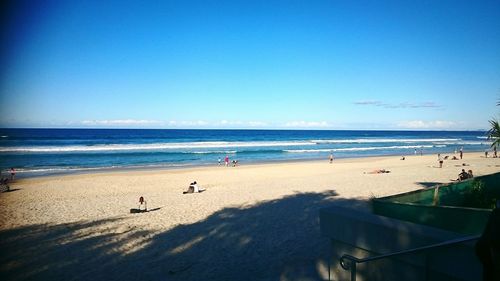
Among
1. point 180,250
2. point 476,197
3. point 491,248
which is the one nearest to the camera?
point 491,248

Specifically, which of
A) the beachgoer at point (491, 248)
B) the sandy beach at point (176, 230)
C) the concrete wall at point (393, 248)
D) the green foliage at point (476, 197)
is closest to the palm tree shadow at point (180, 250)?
the sandy beach at point (176, 230)

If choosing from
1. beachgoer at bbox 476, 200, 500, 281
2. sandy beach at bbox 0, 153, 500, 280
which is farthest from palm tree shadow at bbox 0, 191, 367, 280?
beachgoer at bbox 476, 200, 500, 281

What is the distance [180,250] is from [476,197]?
7.07 metres

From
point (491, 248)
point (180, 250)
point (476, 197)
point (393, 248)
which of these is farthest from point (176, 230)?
point (491, 248)

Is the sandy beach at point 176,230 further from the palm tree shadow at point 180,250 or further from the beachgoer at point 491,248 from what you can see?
the beachgoer at point 491,248

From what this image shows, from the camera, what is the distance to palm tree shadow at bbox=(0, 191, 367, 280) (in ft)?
25.0

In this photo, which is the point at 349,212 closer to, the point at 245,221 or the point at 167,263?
the point at 167,263

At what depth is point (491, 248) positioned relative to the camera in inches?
96.0

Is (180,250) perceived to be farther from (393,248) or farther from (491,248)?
(491,248)

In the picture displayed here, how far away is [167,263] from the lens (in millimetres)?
8273

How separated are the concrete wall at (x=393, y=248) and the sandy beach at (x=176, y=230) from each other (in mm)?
1735

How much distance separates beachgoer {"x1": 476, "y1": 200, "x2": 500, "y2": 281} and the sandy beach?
3.28m

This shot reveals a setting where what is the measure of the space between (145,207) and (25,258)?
5607mm

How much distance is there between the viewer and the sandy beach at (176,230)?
787cm
